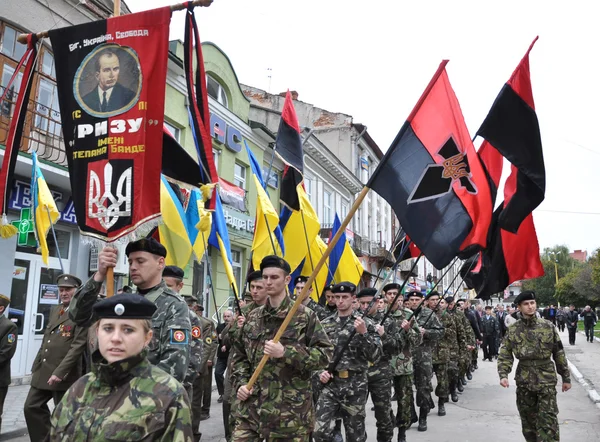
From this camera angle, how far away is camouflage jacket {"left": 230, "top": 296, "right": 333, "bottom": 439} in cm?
429

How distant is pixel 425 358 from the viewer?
9398 millimetres

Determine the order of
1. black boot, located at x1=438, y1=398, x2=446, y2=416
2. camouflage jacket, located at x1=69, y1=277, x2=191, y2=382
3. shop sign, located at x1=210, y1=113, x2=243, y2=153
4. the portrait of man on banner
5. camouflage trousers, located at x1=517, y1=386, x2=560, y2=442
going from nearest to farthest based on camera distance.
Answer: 1. camouflage jacket, located at x1=69, y1=277, x2=191, y2=382
2. the portrait of man on banner
3. camouflage trousers, located at x1=517, y1=386, x2=560, y2=442
4. black boot, located at x1=438, y1=398, x2=446, y2=416
5. shop sign, located at x1=210, y1=113, x2=243, y2=153

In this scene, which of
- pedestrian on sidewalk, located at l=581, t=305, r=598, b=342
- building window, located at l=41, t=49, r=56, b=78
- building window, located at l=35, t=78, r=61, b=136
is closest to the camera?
building window, located at l=35, t=78, r=61, b=136

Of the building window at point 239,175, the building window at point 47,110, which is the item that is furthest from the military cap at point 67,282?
the building window at point 239,175

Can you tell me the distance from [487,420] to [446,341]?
1.94 metres

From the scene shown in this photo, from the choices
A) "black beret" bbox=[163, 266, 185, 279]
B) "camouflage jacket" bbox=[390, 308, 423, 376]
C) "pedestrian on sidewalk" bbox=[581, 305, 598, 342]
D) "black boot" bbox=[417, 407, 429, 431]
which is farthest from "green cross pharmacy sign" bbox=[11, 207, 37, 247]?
"pedestrian on sidewalk" bbox=[581, 305, 598, 342]

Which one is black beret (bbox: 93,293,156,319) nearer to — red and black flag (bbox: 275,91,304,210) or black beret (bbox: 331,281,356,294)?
black beret (bbox: 331,281,356,294)

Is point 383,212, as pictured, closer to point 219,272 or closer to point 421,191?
point 219,272

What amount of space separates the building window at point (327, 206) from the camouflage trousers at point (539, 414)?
22.3 meters

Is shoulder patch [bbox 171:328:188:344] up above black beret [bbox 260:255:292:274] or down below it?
below

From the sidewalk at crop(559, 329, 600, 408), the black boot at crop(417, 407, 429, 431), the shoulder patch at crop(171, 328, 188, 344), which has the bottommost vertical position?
the sidewalk at crop(559, 329, 600, 408)

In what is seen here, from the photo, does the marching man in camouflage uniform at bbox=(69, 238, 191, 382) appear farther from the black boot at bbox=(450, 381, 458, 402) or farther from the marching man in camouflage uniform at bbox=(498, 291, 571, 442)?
the black boot at bbox=(450, 381, 458, 402)

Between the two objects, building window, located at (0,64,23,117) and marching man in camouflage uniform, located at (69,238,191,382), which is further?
building window, located at (0,64,23,117)

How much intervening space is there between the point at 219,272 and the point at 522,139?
14.4m
